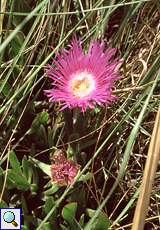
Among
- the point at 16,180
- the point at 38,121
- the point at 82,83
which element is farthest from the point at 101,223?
the point at 82,83

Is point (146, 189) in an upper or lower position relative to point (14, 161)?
lower

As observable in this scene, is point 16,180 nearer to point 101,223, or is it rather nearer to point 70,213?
point 70,213

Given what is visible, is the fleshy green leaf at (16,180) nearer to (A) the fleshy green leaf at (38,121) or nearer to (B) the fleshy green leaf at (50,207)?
(B) the fleshy green leaf at (50,207)

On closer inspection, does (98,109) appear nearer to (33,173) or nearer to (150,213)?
(33,173)

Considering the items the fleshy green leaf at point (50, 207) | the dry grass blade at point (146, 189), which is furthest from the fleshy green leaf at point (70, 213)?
the dry grass blade at point (146, 189)

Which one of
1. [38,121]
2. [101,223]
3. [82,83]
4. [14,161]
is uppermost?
[82,83]

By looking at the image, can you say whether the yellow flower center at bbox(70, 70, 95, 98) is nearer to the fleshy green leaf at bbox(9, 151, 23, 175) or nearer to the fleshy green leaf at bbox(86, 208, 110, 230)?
the fleshy green leaf at bbox(9, 151, 23, 175)

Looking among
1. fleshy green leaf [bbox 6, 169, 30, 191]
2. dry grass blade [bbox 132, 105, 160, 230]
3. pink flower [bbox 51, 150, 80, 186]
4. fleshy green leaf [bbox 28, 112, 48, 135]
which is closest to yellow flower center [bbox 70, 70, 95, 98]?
fleshy green leaf [bbox 28, 112, 48, 135]
